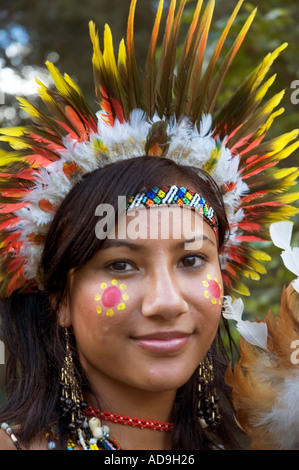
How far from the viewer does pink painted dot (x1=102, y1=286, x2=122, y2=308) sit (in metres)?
1.91

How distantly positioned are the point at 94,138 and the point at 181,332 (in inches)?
28.8

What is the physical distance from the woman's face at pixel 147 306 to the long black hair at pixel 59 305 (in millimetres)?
91

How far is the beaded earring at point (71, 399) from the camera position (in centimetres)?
203

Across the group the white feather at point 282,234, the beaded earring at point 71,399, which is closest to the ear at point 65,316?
the beaded earring at point 71,399

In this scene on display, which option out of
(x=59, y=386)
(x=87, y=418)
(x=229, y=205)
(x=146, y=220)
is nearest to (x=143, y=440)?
(x=87, y=418)

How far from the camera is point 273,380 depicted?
2.09 m

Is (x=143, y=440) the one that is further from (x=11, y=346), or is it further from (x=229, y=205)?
(x=229, y=205)

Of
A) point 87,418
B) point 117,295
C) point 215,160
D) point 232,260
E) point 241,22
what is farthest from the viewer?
point 241,22

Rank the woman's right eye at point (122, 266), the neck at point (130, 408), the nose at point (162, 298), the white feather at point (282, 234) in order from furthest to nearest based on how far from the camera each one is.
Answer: the white feather at point (282, 234), the neck at point (130, 408), the woman's right eye at point (122, 266), the nose at point (162, 298)

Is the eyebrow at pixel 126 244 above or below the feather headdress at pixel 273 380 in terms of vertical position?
above

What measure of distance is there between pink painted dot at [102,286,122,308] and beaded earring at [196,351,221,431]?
580 mm

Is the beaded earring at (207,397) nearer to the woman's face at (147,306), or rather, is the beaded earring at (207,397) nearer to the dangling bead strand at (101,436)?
the woman's face at (147,306)

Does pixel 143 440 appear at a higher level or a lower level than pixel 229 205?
lower
